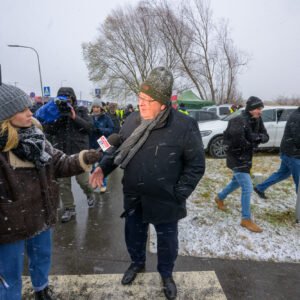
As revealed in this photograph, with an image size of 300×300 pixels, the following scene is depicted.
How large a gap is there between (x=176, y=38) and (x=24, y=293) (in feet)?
84.3

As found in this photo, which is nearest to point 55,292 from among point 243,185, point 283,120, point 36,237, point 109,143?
point 36,237

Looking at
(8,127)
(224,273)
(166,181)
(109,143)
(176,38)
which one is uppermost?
(176,38)

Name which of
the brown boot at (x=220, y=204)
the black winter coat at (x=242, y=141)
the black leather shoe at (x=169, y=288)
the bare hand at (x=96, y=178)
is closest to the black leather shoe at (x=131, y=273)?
the black leather shoe at (x=169, y=288)

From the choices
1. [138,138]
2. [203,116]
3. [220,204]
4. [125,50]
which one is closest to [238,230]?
[220,204]

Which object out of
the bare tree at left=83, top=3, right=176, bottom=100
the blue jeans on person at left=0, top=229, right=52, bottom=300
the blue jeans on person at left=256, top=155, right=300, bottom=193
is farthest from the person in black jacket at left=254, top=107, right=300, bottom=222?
the bare tree at left=83, top=3, right=176, bottom=100

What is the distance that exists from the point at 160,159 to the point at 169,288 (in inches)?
48.0

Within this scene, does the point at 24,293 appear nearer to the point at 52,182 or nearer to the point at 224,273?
the point at 52,182

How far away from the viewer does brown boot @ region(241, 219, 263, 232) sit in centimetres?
344

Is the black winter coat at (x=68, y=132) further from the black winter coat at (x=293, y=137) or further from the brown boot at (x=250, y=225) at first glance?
the black winter coat at (x=293, y=137)

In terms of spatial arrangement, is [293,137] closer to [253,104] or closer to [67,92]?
[253,104]

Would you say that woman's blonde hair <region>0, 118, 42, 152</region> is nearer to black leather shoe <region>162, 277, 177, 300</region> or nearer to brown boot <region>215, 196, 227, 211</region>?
black leather shoe <region>162, 277, 177, 300</region>

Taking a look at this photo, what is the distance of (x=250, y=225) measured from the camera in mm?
3492

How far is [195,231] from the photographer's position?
11.5 feet

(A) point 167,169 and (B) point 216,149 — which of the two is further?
(B) point 216,149
